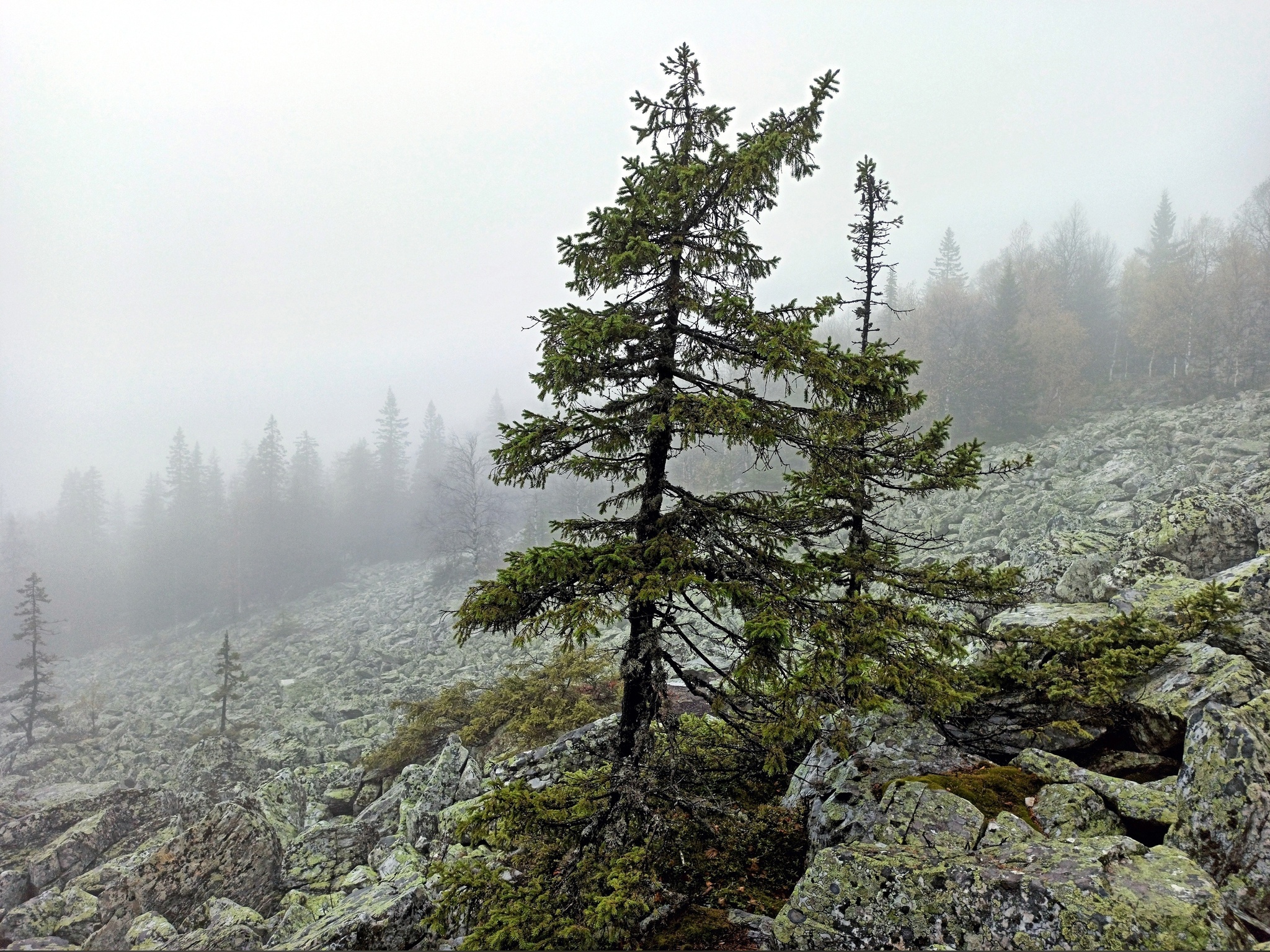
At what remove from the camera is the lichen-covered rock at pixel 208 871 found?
10062mm

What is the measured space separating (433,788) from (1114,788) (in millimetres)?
12239

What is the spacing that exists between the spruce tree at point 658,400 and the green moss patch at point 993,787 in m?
3.27

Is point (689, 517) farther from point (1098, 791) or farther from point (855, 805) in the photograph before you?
point (1098, 791)

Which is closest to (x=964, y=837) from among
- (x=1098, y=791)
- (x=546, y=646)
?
(x=1098, y=791)

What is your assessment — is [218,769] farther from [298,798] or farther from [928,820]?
[928,820]

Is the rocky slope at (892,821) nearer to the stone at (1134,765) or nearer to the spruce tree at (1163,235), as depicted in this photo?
the stone at (1134,765)

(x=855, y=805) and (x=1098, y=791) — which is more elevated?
(x=1098, y=791)

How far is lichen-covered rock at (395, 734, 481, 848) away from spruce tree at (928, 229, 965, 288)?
69988mm

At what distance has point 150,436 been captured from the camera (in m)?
152

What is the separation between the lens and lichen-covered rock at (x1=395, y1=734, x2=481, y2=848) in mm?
10977

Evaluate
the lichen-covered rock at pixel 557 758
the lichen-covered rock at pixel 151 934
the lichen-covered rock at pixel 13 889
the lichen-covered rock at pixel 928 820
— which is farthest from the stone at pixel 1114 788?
the lichen-covered rock at pixel 13 889

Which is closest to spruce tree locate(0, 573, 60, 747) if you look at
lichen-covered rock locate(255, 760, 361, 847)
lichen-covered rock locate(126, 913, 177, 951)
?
lichen-covered rock locate(255, 760, 361, 847)

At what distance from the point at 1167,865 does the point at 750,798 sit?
5.01 m

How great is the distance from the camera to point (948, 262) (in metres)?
62.2
